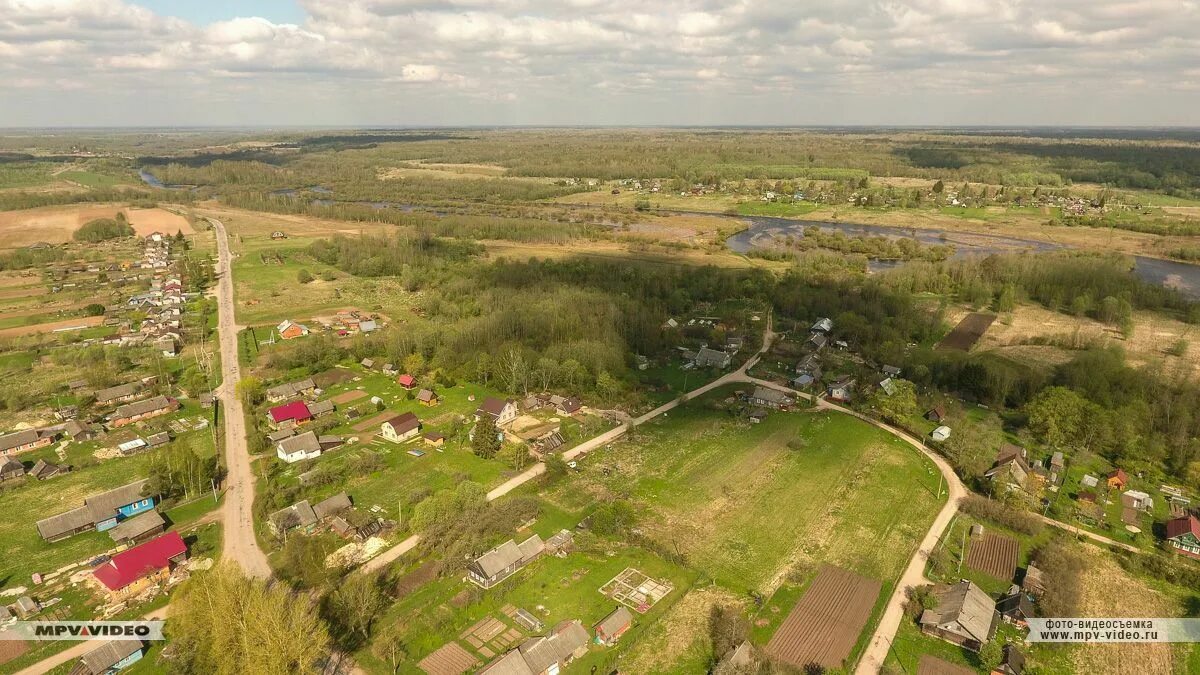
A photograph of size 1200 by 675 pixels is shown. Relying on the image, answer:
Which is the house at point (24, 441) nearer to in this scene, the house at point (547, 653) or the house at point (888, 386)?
the house at point (547, 653)

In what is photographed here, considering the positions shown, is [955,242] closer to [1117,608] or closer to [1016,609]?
[1117,608]

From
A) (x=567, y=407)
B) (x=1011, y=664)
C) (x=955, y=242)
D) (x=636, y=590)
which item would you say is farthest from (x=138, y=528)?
(x=955, y=242)

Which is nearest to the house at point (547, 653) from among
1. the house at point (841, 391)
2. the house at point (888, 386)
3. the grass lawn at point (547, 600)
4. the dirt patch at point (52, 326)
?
the grass lawn at point (547, 600)

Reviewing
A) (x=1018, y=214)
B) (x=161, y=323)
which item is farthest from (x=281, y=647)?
(x=1018, y=214)

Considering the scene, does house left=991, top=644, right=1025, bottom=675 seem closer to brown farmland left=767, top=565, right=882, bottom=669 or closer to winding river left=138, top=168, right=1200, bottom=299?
brown farmland left=767, top=565, right=882, bottom=669

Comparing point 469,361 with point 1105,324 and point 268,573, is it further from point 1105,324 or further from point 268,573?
point 1105,324

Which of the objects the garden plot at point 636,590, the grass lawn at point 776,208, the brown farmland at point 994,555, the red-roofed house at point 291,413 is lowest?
the garden plot at point 636,590

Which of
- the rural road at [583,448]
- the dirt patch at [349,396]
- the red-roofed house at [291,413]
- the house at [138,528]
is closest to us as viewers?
the rural road at [583,448]
